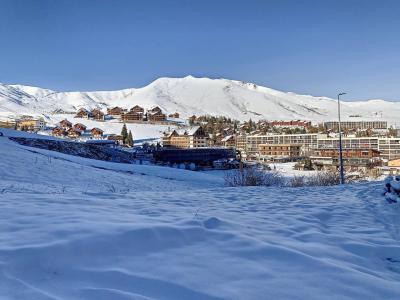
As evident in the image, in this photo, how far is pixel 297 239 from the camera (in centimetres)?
455

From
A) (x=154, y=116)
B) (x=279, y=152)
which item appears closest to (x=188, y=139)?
(x=279, y=152)

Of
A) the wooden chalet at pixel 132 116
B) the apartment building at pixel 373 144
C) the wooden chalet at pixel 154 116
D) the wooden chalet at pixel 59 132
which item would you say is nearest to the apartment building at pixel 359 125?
the wooden chalet at pixel 154 116

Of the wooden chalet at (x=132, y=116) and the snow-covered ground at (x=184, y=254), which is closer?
the snow-covered ground at (x=184, y=254)

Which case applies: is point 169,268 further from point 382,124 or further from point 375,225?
point 382,124

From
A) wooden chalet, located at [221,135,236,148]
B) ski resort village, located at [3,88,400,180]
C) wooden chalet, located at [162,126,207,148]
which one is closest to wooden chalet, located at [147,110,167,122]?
ski resort village, located at [3,88,400,180]

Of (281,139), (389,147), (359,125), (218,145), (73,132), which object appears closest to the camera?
(389,147)

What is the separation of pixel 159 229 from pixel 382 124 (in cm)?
20215

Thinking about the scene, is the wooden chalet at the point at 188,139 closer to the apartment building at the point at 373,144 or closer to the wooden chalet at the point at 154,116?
the apartment building at the point at 373,144

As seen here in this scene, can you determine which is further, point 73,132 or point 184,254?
point 73,132

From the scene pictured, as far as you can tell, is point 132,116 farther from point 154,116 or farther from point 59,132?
point 59,132

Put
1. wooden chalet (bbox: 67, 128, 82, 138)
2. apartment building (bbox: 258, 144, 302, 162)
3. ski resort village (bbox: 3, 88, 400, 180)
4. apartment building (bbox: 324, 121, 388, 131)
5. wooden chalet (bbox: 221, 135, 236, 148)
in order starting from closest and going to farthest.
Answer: ski resort village (bbox: 3, 88, 400, 180) → apartment building (bbox: 258, 144, 302, 162) → wooden chalet (bbox: 67, 128, 82, 138) → wooden chalet (bbox: 221, 135, 236, 148) → apartment building (bbox: 324, 121, 388, 131)

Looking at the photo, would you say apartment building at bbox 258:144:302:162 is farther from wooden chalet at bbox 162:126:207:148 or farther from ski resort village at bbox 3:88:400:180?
wooden chalet at bbox 162:126:207:148

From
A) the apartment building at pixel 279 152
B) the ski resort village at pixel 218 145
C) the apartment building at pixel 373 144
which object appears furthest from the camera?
the apartment building at pixel 279 152

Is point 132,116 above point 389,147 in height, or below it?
above
